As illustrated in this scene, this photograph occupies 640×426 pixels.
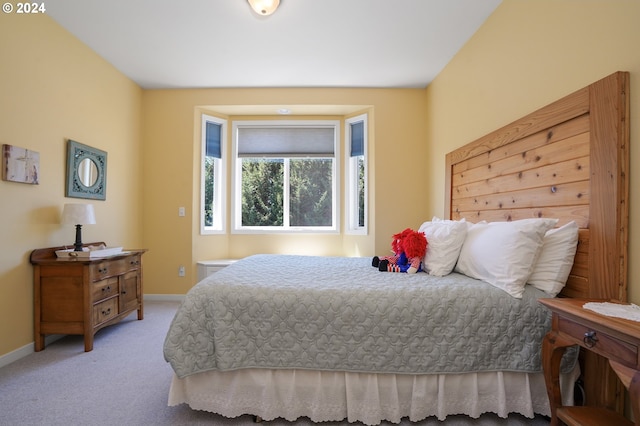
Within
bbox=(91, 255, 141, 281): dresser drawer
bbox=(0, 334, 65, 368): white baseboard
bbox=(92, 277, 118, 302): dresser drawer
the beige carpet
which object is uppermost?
bbox=(91, 255, 141, 281): dresser drawer

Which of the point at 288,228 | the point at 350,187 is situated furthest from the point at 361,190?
the point at 288,228

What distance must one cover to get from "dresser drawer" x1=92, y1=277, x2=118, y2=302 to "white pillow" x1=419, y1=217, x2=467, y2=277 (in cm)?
259

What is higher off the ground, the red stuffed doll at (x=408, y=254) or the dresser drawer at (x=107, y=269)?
the red stuffed doll at (x=408, y=254)

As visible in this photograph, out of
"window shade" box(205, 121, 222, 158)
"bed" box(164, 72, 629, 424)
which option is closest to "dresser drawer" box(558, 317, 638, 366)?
"bed" box(164, 72, 629, 424)

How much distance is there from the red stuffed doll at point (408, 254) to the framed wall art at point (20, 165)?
9.02 feet

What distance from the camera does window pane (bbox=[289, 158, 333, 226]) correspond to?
4.31 meters

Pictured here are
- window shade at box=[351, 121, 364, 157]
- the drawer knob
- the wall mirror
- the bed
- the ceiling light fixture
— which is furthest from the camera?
window shade at box=[351, 121, 364, 157]

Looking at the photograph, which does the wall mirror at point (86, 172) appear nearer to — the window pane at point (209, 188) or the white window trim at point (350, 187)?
the window pane at point (209, 188)

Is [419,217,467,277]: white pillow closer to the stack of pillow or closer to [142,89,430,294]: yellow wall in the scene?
the stack of pillow

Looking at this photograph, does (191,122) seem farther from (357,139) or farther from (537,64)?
(537,64)

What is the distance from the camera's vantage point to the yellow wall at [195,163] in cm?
382

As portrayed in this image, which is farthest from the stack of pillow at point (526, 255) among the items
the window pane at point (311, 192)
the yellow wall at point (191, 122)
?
the window pane at point (311, 192)

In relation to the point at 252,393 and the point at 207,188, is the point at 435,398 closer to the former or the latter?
the point at 252,393

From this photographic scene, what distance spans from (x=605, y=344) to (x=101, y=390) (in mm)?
2571
